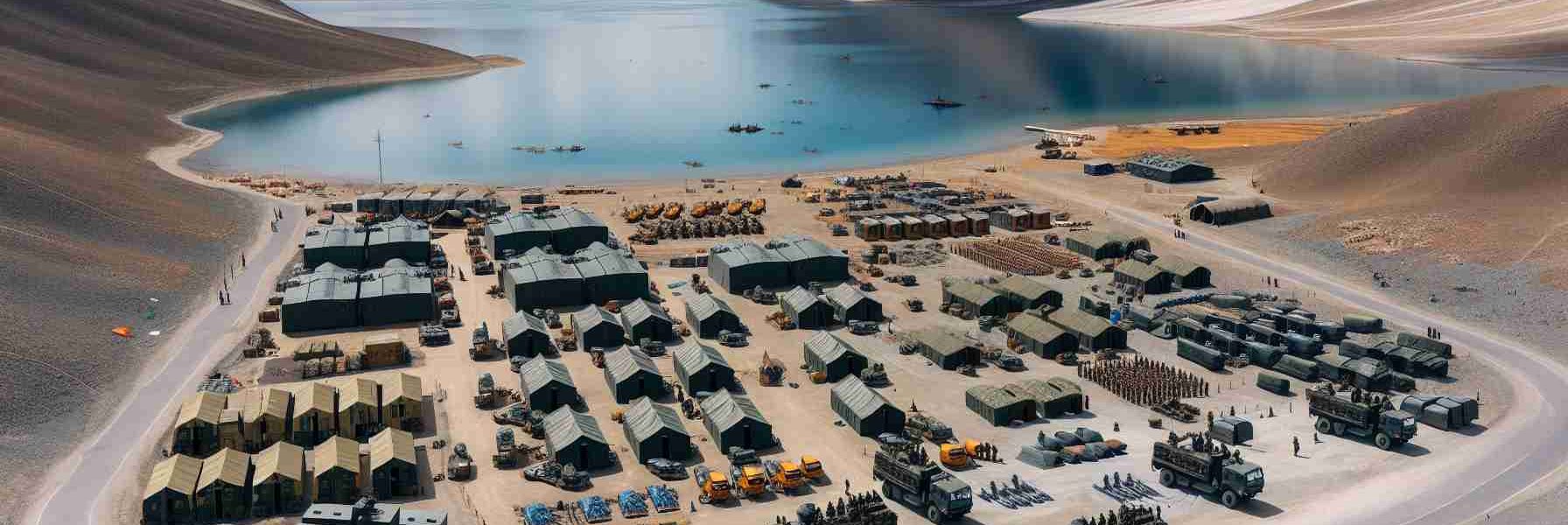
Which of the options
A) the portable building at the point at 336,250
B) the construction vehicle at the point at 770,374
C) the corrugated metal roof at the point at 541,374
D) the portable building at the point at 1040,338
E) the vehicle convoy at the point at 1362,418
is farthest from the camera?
the portable building at the point at 336,250

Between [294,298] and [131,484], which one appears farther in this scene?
[294,298]

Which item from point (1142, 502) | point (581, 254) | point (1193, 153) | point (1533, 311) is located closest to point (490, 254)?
point (581, 254)

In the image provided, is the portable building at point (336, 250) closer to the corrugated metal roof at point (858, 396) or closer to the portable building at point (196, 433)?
the portable building at point (196, 433)

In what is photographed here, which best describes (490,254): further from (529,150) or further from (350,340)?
(529,150)

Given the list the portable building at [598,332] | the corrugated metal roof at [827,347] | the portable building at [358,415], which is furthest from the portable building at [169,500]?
the corrugated metal roof at [827,347]

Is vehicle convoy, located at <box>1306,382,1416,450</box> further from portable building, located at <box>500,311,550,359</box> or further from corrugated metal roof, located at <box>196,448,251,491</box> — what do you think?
corrugated metal roof, located at <box>196,448,251,491</box>

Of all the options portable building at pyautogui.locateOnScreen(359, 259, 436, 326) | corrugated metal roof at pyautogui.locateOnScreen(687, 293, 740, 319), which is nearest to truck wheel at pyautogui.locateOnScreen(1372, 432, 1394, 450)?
corrugated metal roof at pyautogui.locateOnScreen(687, 293, 740, 319)
